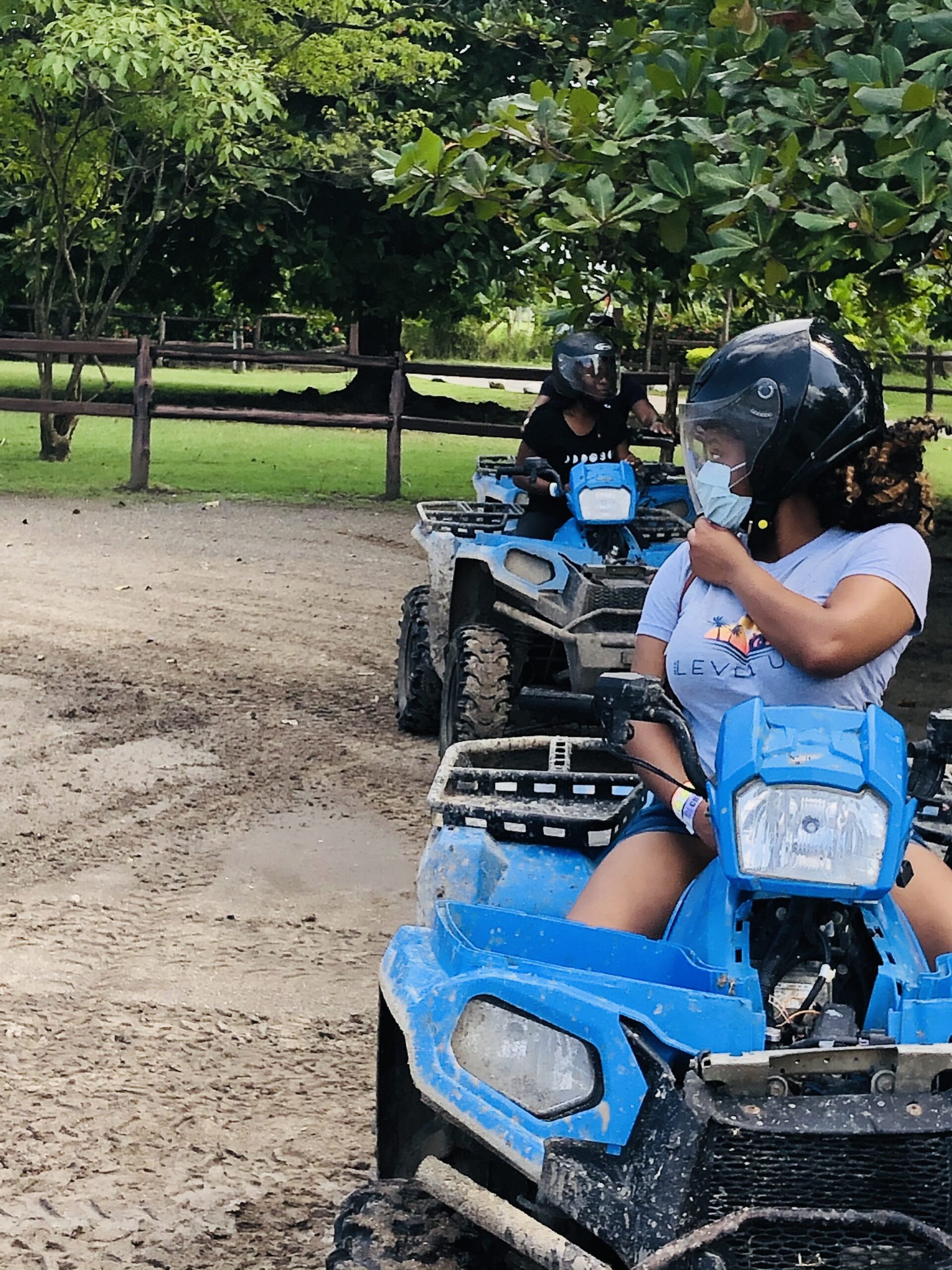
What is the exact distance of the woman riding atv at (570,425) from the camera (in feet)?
23.6

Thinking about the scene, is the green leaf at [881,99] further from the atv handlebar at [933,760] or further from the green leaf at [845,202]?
the atv handlebar at [933,760]

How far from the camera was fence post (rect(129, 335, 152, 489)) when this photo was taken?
52.5ft

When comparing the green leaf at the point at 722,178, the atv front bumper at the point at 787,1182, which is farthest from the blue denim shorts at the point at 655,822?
the green leaf at the point at 722,178

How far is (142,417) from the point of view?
16.1m

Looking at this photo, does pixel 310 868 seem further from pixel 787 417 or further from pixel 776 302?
pixel 776 302

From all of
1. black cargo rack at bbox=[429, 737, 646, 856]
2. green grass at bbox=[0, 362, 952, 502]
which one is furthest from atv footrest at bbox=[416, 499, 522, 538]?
green grass at bbox=[0, 362, 952, 502]

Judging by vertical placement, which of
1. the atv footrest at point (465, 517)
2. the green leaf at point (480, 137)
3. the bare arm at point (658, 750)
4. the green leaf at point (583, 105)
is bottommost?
the atv footrest at point (465, 517)

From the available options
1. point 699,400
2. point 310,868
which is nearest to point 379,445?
point 310,868

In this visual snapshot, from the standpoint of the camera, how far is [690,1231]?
2.20 metres

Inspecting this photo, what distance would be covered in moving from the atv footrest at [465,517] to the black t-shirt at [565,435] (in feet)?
1.02

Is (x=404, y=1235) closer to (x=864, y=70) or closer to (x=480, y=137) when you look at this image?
(x=864, y=70)

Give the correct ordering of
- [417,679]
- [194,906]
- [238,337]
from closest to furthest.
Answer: [194,906] → [417,679] → [238,337]

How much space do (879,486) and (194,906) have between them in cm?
277

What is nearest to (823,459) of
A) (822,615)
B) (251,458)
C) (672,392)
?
(822,615)
